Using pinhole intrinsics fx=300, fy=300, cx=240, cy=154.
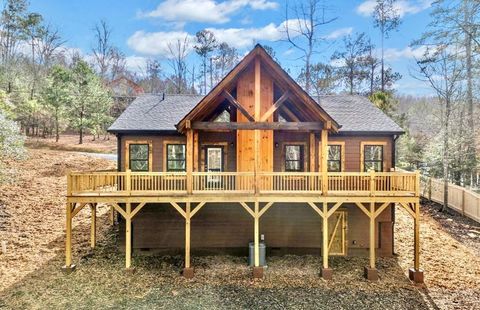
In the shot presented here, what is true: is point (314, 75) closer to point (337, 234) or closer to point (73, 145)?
point (337, 234)

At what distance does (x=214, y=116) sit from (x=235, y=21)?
39132mm

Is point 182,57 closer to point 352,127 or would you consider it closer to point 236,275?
point 352,127

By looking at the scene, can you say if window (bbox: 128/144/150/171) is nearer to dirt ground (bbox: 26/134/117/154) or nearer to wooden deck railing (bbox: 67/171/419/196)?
wooden deck railing (bbox: 67/171/419/196)

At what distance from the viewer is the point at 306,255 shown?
13.7 metres

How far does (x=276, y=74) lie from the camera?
11648mm

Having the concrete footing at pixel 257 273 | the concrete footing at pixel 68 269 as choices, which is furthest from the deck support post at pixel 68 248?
the concrete footing at pixel 257 273

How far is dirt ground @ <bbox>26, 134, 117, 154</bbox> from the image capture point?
32.8 metres

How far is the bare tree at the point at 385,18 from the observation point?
2976cm

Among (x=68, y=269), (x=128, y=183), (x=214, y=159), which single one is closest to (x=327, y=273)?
(x=214, y=159)

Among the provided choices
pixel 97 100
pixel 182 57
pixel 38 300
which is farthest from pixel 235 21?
pixel 38 300

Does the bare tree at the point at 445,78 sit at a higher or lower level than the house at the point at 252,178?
higher

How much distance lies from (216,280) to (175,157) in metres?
5.95

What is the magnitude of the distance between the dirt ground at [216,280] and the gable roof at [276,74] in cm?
586

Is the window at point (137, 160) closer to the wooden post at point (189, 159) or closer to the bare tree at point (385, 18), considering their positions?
the wooden post at point (189, 159)
